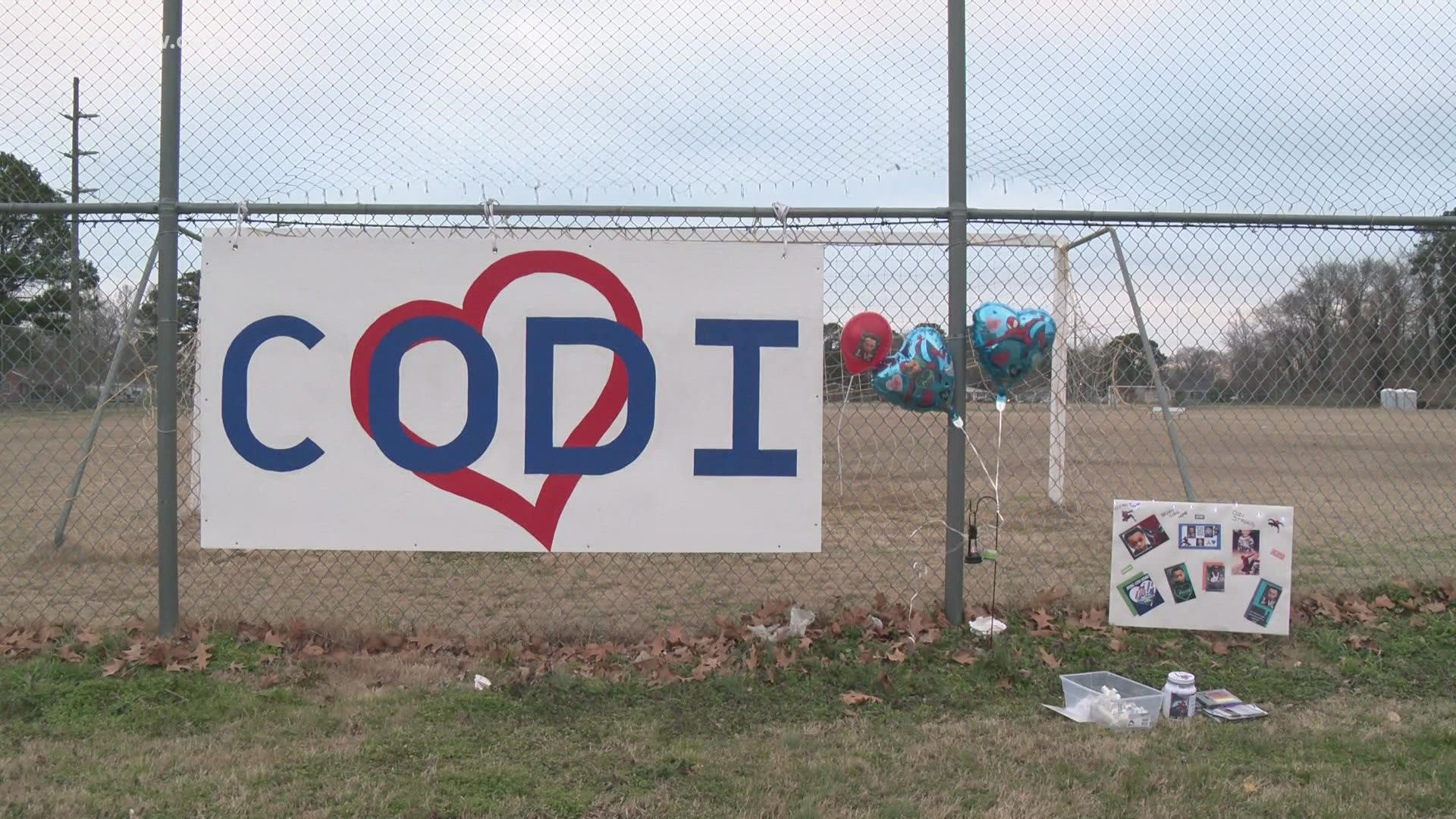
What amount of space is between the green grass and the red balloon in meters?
1.19

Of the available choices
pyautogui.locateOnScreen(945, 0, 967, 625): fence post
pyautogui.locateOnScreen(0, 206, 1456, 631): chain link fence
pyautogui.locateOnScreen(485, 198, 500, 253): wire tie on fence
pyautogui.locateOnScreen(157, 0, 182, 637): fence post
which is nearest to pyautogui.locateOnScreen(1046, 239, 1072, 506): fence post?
pyautogui.locateOnScreen(0, 206, 1456, 631): chain link fence

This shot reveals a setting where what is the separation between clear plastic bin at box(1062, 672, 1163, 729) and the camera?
3539 mm

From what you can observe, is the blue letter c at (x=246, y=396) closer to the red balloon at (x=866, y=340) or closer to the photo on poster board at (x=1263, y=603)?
the red balloon at (x=866, y=340)

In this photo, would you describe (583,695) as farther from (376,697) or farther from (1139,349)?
(1139,349)

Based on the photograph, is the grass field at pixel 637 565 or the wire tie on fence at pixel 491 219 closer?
the wire tie on fence at pixel 491 219

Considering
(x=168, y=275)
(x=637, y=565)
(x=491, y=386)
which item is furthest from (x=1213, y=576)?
(x=168, y=275)

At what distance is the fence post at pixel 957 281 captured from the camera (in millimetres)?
3963

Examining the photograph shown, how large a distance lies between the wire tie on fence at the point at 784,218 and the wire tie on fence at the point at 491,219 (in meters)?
1.13

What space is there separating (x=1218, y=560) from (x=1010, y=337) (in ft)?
4.53

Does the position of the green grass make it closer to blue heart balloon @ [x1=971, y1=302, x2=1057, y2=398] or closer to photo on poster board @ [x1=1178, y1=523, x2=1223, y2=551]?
photo on poster board @ [x1=1178, y1=523, x2=1223, y2=551]

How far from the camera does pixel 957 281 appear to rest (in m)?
4.01

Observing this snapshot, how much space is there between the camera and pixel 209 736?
3.35 metres

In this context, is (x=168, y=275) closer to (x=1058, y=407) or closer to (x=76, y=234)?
(x=76, y=234)

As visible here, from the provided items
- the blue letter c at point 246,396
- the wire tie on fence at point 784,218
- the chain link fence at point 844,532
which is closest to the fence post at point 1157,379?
the chain link fence at point 844,532
